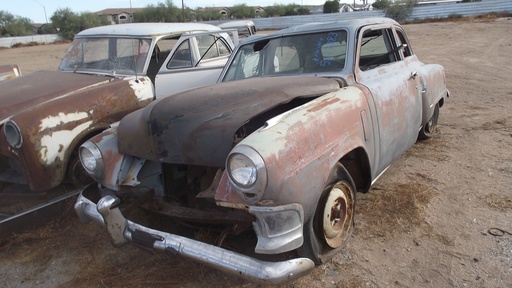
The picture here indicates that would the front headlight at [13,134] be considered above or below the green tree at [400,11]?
below

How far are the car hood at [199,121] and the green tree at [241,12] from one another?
53.0 metres

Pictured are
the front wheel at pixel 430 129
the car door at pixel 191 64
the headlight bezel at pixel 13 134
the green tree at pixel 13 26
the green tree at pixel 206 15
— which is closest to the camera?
the headlight bezel at pixel 13 134

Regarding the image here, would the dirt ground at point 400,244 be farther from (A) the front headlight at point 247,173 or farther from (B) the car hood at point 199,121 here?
(A) the front headlight at point 247,173

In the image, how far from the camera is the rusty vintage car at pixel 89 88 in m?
3.82

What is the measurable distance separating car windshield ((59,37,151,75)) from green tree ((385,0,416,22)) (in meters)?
25.3

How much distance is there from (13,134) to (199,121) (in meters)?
2.05

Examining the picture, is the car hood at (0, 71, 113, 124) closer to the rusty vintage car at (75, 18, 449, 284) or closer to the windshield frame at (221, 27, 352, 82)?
the rusty vintage car at (75, 18, 449, 284)

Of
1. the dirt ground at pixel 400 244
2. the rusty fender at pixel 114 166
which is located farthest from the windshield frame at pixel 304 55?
the rusty fender at pixel 114 166

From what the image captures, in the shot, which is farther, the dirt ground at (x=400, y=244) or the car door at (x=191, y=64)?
the car door at (x=191, y=64)

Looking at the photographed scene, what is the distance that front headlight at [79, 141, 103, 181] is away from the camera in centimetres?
306

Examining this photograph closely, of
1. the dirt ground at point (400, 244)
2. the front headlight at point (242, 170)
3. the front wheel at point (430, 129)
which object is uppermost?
the front headlight at point (242, 170)

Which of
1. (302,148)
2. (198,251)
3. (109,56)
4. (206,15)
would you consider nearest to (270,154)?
(302,148)

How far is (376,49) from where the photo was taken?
4477 mm

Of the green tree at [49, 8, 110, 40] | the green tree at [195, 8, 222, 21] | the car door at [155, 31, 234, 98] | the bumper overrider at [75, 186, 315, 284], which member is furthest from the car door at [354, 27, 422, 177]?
the green tree at [195, 8, 222, 21]
